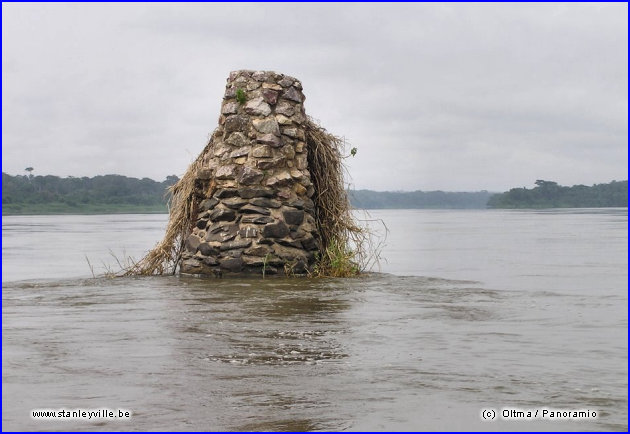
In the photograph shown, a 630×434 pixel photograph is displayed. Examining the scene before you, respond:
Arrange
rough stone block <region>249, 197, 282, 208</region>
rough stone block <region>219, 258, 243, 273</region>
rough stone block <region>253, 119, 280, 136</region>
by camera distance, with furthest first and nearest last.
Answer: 1. rough stone block <region>253, 119, 280, 136</region>
2. rough stone block <region>249, 197, 282, 208</region>
3. rough stone block <region>219, 258, 243, 273</region>

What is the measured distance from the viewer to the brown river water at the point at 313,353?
17.2ft

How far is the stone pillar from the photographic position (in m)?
13.6

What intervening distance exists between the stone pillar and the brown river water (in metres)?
0.53

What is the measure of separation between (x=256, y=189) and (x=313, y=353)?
265 inches

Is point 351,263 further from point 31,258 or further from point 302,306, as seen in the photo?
Answer: point 31,258

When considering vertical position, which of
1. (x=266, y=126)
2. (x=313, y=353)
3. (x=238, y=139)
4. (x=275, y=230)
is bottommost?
(x=313, y=353)

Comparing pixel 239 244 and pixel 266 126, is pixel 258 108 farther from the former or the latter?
pixel 239 244

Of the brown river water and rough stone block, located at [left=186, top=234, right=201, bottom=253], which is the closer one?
the brown river water

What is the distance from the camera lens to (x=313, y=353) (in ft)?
Result: 23.3

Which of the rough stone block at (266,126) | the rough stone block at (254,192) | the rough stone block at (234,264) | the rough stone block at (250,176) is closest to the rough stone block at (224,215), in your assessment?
the rough stone block at (254,192)

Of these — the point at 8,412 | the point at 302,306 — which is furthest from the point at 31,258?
the point at 8,412

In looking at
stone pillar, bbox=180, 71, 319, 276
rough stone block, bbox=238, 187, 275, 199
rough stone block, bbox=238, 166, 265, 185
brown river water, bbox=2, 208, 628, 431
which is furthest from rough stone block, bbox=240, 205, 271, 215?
brown river water, bbox=2, 208, 628, 431

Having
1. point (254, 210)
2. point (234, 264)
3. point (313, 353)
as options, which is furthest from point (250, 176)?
point (313, 353)

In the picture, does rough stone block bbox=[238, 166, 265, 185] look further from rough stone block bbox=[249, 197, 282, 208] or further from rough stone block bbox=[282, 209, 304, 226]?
rough stone block bbox=[282, 209, 304, 226]
